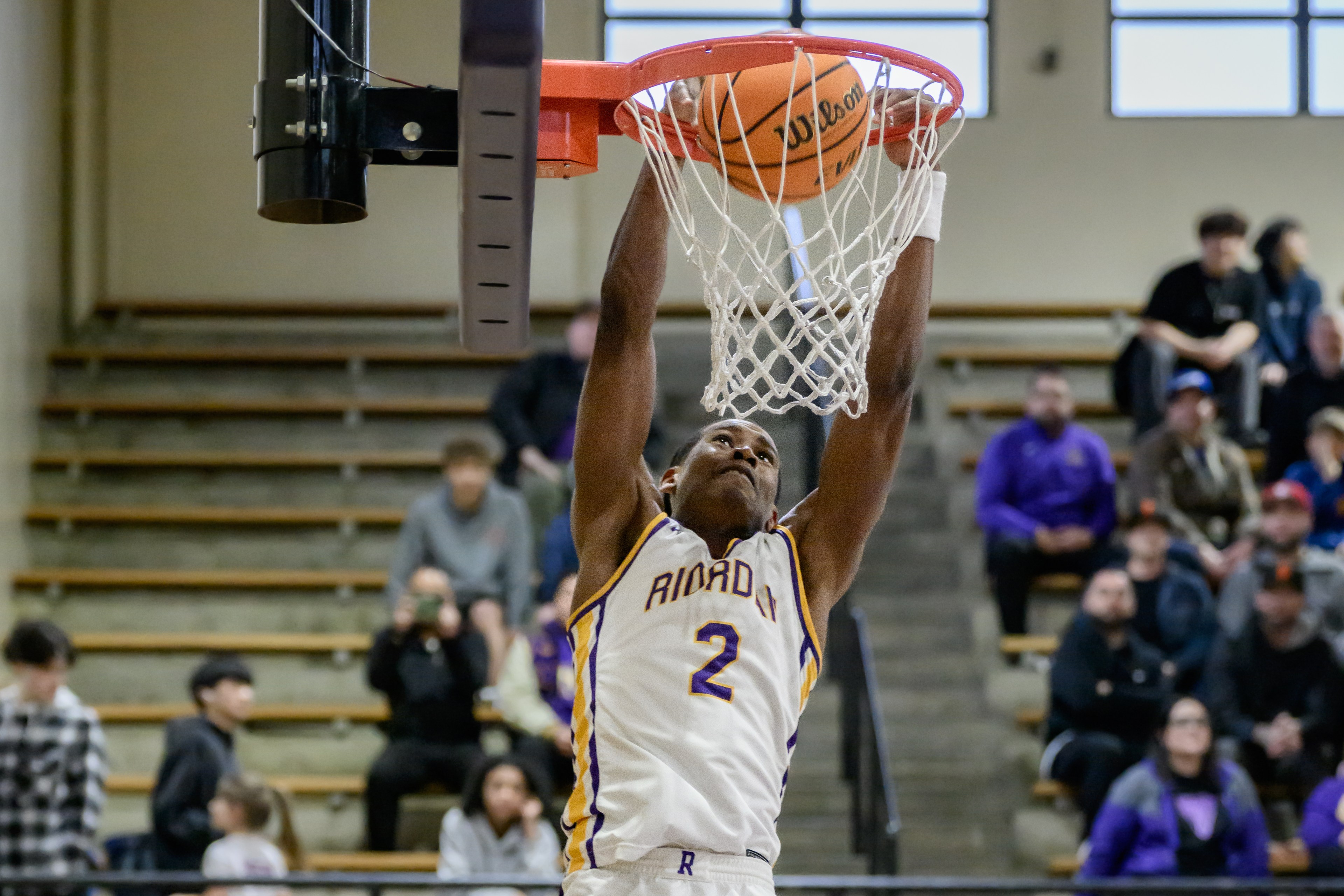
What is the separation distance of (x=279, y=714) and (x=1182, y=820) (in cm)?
415

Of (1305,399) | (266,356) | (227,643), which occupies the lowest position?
(227,643)

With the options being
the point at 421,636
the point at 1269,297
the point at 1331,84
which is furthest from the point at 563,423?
the point at 1331,84

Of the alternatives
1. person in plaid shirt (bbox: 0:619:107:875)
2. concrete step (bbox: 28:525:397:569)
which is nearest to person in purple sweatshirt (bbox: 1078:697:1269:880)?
person in plaid shirt (bbox: 0:619:107:875)

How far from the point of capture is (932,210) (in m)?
3.44

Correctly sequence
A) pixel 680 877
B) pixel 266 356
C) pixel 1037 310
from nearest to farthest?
pixel 680 877 → pixel 266 356 → pixel 1037 310

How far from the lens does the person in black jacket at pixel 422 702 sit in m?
6.79

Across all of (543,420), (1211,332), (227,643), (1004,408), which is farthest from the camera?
(1004,408)

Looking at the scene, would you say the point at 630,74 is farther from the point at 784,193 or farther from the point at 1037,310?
the point at 1037,310

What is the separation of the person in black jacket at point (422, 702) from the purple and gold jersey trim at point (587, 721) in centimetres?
358

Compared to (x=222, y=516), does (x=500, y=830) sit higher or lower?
lower

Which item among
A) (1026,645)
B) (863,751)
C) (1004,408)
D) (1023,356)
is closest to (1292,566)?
(1026,645)

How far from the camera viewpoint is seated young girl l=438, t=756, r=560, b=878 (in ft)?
19.9

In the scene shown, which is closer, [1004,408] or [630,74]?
[630,74]

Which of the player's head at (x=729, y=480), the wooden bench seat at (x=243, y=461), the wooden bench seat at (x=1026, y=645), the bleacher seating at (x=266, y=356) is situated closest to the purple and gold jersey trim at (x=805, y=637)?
the player's head at (x=729, y=480)
